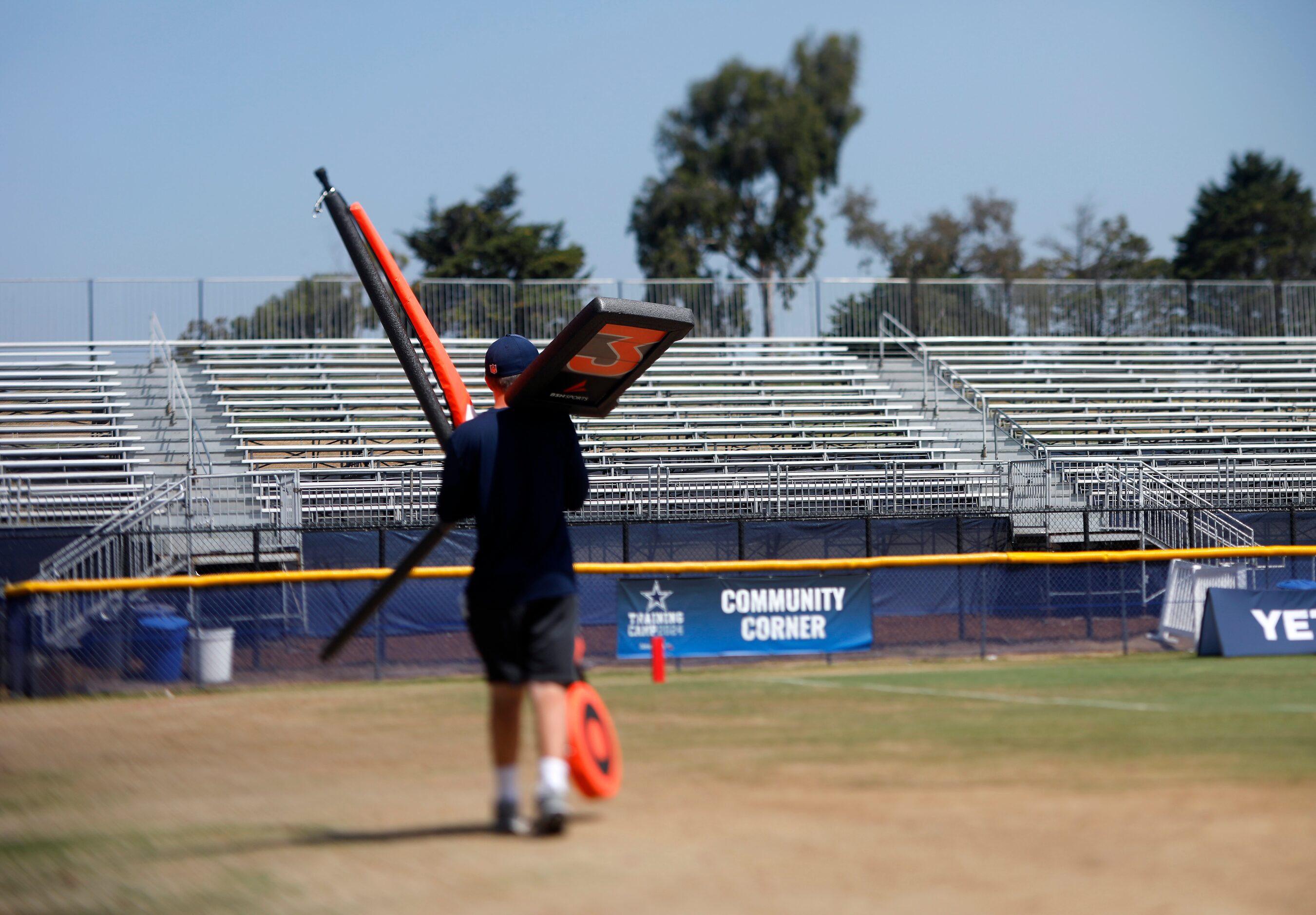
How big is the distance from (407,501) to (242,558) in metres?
2.83

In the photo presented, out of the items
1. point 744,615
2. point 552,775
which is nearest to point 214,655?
point 744,615

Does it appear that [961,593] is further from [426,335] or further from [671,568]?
[426,335]

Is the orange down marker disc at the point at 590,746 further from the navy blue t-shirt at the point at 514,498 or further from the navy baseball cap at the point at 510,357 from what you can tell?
the navy baseball cap at the point at 510,357

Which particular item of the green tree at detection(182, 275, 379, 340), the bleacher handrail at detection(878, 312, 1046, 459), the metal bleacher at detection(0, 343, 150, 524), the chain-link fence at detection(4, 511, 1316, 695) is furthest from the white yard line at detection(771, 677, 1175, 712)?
the green tree at detection(182, 275, 379, 340)

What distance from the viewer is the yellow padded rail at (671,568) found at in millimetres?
12930

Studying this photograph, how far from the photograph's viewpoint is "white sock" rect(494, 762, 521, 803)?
17.4ft

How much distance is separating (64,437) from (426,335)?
724 inches

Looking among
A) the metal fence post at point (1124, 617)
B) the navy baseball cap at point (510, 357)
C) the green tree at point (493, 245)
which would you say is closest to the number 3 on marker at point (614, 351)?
the navy baseball cap at point (510, 357)

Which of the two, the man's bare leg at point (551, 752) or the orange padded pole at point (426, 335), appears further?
the orange padded pole at point (426, 335)

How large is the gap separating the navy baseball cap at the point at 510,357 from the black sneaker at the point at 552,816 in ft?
6.25

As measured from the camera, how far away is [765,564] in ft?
45.9

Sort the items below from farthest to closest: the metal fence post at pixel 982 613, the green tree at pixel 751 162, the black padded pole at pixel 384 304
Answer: the green tree at pixel 751 162, the metal fence post at pixel 982 613, the black padded pole at pixel 384 304

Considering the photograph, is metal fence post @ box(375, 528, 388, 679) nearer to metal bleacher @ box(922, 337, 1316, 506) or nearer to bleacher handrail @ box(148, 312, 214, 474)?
bleacher handrail @ box(148, 312, 214, 474)

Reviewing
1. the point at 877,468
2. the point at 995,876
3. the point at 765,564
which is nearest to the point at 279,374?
the point at 877,468
